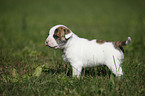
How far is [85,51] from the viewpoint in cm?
255

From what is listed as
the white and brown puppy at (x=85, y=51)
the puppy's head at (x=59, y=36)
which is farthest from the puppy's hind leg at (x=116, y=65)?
the puppy's head at (x=59, y=36)

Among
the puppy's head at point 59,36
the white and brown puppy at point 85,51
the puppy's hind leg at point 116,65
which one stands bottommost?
the puppy's hind leg at point 116,65

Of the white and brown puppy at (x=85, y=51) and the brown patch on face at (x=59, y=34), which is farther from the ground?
the brown patch on face at (x=59, y=34)

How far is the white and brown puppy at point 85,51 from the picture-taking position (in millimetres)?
2434

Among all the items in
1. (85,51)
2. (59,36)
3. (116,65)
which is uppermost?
(59,36)

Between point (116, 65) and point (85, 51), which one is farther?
point (85, 51)

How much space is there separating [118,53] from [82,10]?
47.7 feet

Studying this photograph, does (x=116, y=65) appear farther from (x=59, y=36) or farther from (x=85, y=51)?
(x=59, y=36)

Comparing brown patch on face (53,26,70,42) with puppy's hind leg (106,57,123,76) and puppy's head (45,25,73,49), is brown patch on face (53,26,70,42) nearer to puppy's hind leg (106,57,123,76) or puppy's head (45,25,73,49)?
puppy's head (45,25,73,49)

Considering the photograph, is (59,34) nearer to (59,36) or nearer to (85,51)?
(59,36)

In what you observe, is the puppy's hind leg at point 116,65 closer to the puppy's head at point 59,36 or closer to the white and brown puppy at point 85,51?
the white and brown puppy at point 85,51

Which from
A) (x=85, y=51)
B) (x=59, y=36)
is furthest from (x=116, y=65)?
(x=59, y=36)

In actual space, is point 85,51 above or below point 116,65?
above

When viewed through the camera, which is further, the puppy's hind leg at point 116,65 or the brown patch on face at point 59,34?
the brown patch on face at point 59,34
